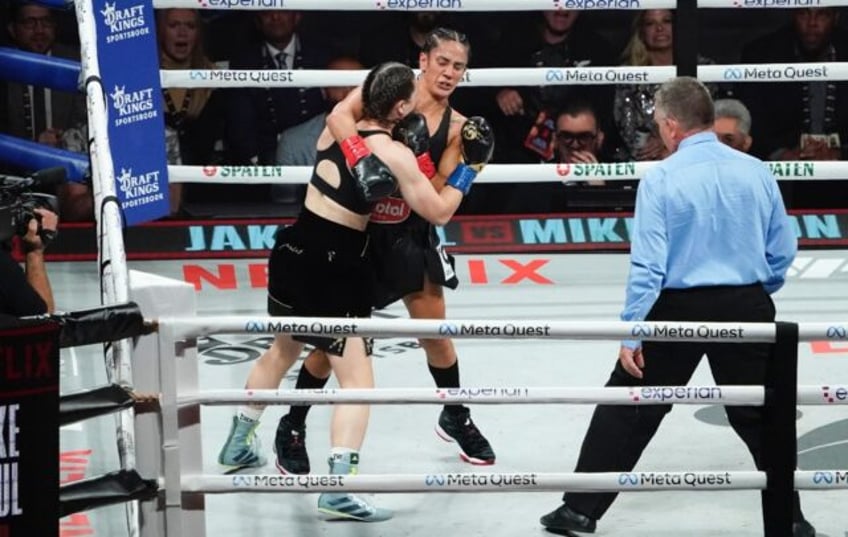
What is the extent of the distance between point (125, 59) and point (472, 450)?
6.70 ft

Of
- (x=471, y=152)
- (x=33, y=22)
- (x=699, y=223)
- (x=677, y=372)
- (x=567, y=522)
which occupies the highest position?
(x=33, y=22)

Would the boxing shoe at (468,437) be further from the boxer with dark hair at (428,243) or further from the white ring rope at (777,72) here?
the white ring rope at (777,72)

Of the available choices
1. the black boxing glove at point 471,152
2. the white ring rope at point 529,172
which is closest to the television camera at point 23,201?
the black boxing glove at point 471,152

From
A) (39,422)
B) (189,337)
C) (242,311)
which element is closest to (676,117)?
(189,337)

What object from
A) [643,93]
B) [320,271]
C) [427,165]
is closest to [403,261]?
[427,165]

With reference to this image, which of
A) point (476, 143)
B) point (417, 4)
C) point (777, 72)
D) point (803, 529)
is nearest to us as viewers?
point (803, 529)

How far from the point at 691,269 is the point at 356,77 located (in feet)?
8.34

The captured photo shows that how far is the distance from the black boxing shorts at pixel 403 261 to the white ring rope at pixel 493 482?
1.43 meters

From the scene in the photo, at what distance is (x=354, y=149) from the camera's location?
15.9 ft

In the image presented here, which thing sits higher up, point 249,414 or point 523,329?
point 523,329

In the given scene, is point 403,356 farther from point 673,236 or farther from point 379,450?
point 673,236

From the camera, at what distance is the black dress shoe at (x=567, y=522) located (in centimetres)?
457

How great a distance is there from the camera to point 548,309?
6.65 meters

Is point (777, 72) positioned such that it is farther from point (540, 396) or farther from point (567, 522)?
point (540, 396)
